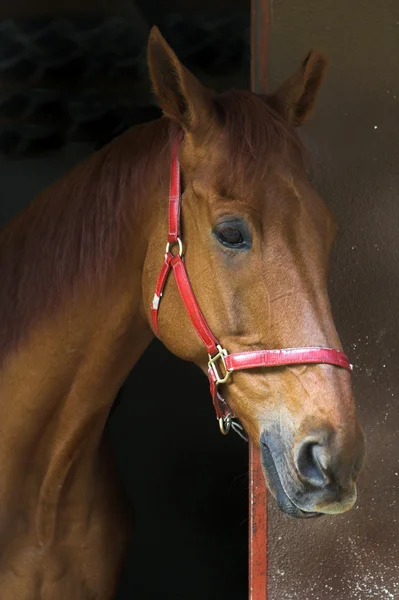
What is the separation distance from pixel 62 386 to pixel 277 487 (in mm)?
689

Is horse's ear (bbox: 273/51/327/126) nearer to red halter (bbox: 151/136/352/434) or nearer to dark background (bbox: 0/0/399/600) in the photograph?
red halter (bbox: 151/136/352/434)

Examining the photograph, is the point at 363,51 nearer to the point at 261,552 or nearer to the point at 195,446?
the point at 261,552

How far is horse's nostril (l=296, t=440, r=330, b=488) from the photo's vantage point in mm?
1453

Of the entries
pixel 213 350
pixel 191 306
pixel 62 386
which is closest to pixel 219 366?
pixel 213 350

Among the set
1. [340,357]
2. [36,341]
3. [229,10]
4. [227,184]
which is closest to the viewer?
[340,357]

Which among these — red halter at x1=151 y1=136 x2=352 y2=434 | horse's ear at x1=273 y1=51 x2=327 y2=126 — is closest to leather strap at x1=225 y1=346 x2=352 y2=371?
red halter at x1=151 y1=136 x2=352 y2=434

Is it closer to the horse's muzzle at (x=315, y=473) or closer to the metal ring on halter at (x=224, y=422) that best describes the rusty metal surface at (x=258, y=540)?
the metal ring on halter at (x=224, y=422)

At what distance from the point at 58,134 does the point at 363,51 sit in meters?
2.03

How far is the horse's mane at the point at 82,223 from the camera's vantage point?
184cm

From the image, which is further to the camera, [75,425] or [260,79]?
[260,79]

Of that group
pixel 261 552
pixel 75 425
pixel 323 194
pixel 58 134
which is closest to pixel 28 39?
pixel 58 134

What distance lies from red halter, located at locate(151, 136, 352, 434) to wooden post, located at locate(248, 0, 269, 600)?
559 millimetres

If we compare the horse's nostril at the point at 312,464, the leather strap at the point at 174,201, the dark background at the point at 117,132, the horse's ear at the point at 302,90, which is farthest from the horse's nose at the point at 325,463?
the dark background at the point at 117,132

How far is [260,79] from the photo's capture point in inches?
89.7
